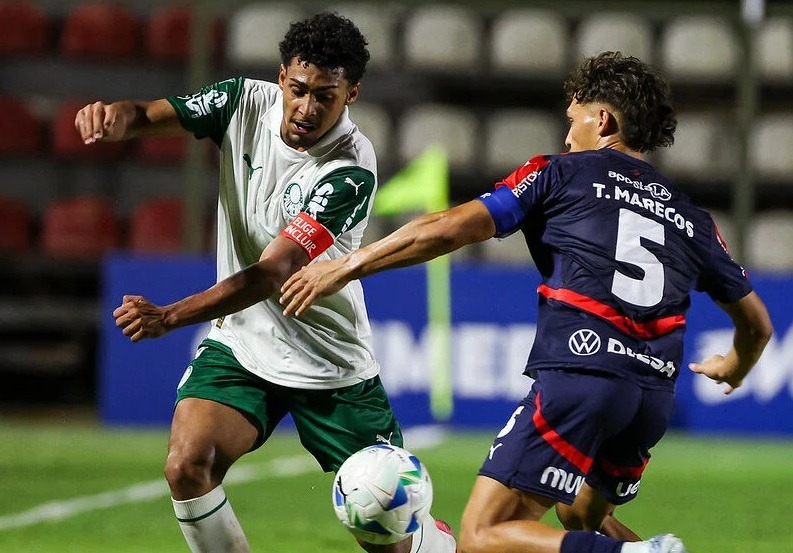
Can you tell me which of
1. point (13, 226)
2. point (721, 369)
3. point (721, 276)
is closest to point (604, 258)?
point (721, 276)

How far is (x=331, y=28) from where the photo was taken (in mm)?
5648

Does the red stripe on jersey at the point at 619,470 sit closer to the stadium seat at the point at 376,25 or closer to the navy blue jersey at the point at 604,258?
the navy blue jersey at the point at 604,258

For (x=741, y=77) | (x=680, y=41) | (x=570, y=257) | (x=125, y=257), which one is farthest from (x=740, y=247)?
(x=570, y=257)

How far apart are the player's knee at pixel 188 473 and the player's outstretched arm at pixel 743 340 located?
187 centimetres

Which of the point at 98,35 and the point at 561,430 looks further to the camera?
the point at 98,35

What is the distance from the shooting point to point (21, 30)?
15367 mm

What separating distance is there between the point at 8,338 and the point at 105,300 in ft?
11.1

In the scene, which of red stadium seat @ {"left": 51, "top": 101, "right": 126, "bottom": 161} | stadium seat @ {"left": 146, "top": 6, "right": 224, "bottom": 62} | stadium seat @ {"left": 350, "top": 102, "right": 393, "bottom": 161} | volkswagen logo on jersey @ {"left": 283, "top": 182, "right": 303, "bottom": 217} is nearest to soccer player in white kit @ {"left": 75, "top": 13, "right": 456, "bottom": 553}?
volkswagen logo on jersey @ {"left": 283, "top": 182, "right": 303, "bottom": 217}

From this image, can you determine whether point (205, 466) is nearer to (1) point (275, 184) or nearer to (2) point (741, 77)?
(1) point (275, 184)

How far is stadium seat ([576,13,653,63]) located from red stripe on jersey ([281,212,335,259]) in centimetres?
933

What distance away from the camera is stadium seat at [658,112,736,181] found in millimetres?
14344

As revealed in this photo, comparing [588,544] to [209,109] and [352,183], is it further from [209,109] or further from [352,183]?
[209,109]

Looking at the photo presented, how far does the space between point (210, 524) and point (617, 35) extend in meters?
10.1

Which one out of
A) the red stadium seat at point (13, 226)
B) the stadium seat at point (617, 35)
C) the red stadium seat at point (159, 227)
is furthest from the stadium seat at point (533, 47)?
the red stadium seat at point (13, 226)
